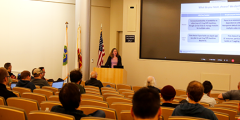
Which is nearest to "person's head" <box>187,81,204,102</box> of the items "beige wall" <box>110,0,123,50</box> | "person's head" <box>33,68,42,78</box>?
"person's head" <box>33,68,42,78</box>

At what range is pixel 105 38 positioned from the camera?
11.0 meters

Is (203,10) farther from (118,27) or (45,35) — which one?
(45,35)

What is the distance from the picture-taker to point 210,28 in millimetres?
8141

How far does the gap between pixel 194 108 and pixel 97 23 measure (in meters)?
8.80

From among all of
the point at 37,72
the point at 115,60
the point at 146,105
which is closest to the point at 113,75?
the point at 115,60

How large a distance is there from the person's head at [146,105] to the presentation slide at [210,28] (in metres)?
7.17

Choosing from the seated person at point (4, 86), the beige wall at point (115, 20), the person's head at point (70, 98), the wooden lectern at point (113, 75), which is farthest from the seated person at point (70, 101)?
the beige wall at point (115, 20)

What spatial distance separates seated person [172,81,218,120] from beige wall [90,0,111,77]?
827cm

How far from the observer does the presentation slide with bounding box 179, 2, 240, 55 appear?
25.7ft

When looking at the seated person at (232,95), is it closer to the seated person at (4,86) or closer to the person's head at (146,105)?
the person's head at (146,105)

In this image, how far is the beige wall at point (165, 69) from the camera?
7988mm

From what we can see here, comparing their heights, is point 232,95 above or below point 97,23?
below

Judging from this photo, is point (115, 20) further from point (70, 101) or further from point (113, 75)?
point (70, 101)

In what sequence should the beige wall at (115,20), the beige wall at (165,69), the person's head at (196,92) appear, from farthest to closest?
the beige wall at (115,20) → the beige wall at (165,69) → the person's head at (196,92)
